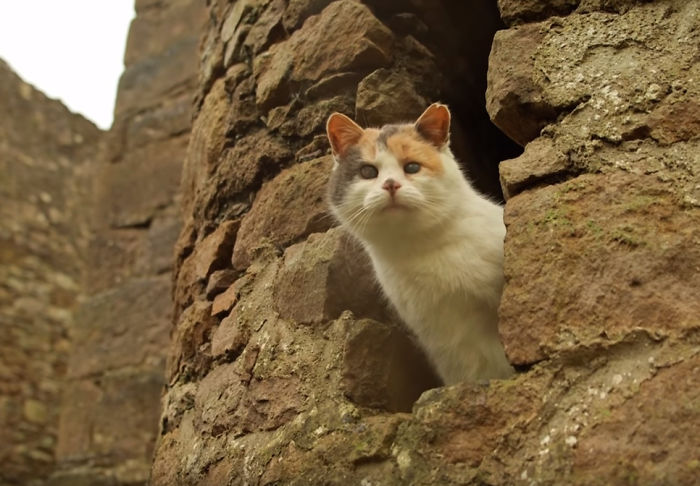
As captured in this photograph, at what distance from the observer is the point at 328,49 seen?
2.53 metres

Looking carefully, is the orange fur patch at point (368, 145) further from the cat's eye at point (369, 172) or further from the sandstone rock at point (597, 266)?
the sandstone rock at point (597, 266)

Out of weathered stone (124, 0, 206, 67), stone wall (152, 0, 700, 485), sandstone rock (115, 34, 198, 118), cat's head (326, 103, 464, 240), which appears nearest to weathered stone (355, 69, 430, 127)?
stone wall (152, 0, 700, 485)

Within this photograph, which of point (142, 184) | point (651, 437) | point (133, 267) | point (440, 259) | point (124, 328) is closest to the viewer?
point (651, 437)

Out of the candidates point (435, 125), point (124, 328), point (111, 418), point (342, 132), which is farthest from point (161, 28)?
point (435, 125)

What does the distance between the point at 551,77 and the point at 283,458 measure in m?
1.21

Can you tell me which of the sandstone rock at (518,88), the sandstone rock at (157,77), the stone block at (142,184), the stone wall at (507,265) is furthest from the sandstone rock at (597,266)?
the sandstone rock at (157,77)

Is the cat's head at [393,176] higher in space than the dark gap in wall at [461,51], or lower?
lower

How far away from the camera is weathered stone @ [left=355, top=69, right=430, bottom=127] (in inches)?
98.7

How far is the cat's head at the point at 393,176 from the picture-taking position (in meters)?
2.12

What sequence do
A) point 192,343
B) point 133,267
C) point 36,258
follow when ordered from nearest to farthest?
point 192,343 → point 133,267 → point 36,258

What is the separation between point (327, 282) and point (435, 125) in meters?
0.61

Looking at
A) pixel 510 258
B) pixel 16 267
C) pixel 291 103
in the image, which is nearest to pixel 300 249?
pixel 291 103

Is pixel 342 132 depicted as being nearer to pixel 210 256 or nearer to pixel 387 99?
pixel 387 99

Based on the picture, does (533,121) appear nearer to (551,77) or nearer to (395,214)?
(551,77)
